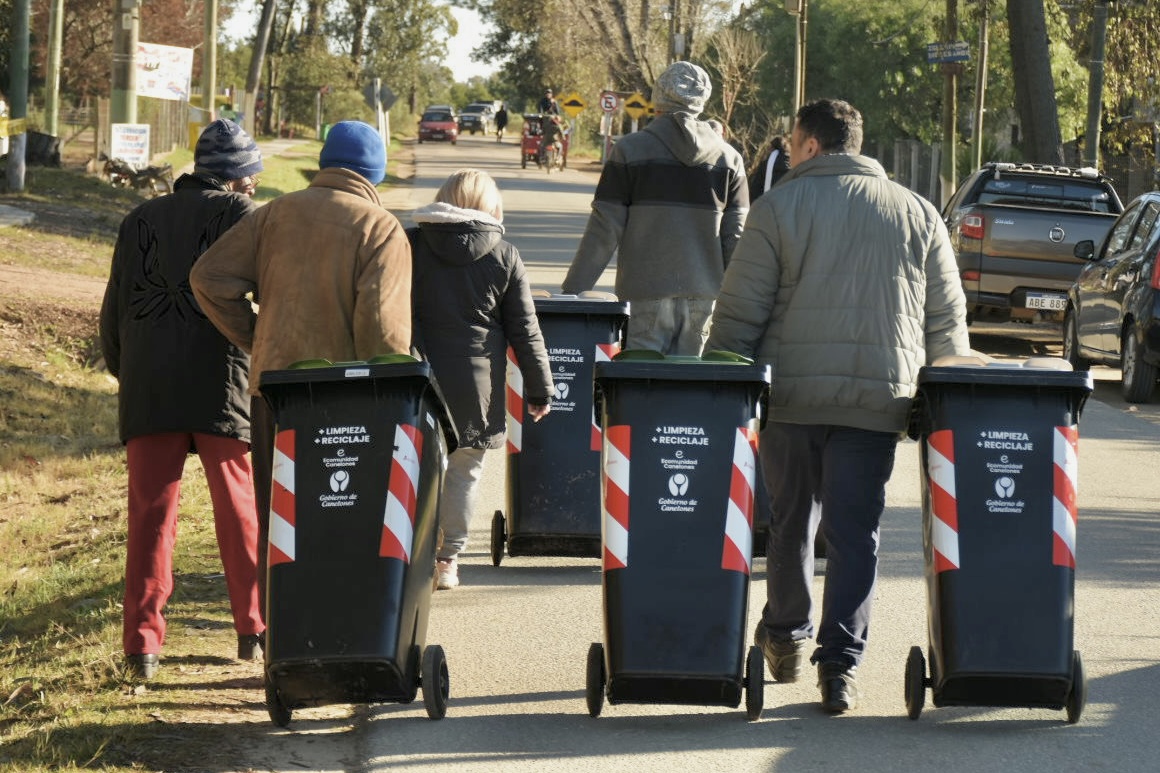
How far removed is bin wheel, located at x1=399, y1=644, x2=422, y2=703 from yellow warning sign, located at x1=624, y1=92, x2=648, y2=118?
4154cm

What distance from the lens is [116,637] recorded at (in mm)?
6809

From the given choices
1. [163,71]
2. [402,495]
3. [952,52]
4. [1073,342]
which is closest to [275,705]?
[402,495]

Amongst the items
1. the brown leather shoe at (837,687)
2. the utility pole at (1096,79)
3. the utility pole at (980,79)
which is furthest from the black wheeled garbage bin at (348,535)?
the utility pole at (980,79)

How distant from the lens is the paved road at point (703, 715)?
220 inches

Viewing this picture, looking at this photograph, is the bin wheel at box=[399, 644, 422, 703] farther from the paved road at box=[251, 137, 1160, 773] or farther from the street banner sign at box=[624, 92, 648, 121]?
the street banner sign at box=[624, 92, 648, 121]

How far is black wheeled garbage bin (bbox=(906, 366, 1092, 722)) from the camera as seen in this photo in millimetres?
5668

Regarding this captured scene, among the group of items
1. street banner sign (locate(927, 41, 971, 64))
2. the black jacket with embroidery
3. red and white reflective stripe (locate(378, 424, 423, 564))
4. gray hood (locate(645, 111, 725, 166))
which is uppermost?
street banner sign (locate(927, 41, 971, 64))

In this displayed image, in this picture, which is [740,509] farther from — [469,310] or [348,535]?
[469,310]

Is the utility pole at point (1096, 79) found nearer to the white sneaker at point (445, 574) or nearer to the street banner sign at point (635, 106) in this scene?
the white sneaker at point (445, 574)

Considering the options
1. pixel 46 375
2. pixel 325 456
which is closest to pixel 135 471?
pixel 325 456

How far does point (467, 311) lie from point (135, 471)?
1.53 meters

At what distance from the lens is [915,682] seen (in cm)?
584

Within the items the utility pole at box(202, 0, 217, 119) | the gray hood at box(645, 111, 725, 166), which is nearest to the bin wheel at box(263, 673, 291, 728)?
the gray hood at box(645, 111, 725, 166)

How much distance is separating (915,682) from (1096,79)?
1981 cm
